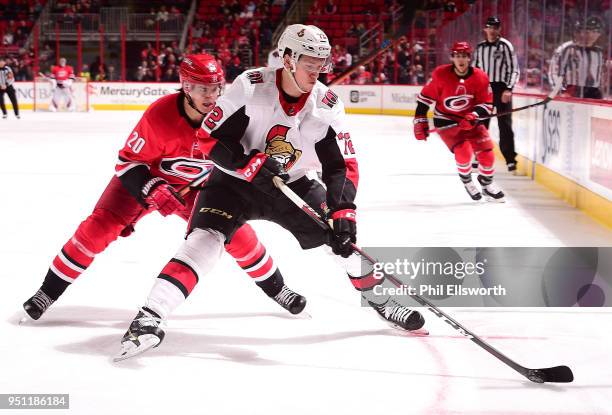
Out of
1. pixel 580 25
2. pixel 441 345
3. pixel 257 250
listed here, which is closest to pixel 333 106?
pixel 257 250

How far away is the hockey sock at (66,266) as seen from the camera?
3.16 m

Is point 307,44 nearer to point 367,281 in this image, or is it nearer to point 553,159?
point 367,281

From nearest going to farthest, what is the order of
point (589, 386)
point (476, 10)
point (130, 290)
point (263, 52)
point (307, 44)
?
point (589, 386) → point (307, 44) → point (130, 290) → point (476, 10) → point (263, 52)

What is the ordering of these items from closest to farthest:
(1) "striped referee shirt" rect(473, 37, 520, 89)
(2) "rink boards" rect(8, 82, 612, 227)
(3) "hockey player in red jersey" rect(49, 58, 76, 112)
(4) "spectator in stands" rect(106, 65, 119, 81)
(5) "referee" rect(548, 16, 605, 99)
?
(2) "rink boards" rect(8, 82, 612, 227) < (5) "referee" rect(548, 16, 605, 99) < (1) "striped referee shirt" rect(473, 37, 520, 89) < (3) "hockey player in red jersey" rect(49, 58, 76, 112) < (4) "spectator in stands" rect(106, 65, 119, 81)

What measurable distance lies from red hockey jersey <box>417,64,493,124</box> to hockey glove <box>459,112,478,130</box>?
0.22 feet

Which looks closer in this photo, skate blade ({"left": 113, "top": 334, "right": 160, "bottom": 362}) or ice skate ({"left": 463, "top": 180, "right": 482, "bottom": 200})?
skate blade ({"left": 113, "top": 334, "right": 160, "bottom": 362})

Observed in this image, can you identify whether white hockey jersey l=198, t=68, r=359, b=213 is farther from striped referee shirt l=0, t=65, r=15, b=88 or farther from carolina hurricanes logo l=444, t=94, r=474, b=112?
striped referee shirt l=0, t=65, r=15, b=88

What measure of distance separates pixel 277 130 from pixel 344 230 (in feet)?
1.39

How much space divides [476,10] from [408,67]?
5.02 metres

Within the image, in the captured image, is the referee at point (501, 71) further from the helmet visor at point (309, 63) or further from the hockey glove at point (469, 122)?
the helmet visor at point (309, 63)

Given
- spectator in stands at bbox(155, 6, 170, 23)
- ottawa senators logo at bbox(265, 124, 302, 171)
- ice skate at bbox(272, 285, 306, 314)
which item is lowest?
ice skate at bbox(272, 285, 306, 314)

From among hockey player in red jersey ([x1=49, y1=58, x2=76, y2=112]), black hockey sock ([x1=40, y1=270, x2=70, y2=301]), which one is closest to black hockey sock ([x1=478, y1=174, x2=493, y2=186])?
black hockey sock ([x1=40, y1=270, x2=70, y2=301])

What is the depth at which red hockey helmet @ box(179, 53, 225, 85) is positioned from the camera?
9.91 ft

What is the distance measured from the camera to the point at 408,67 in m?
17.6
